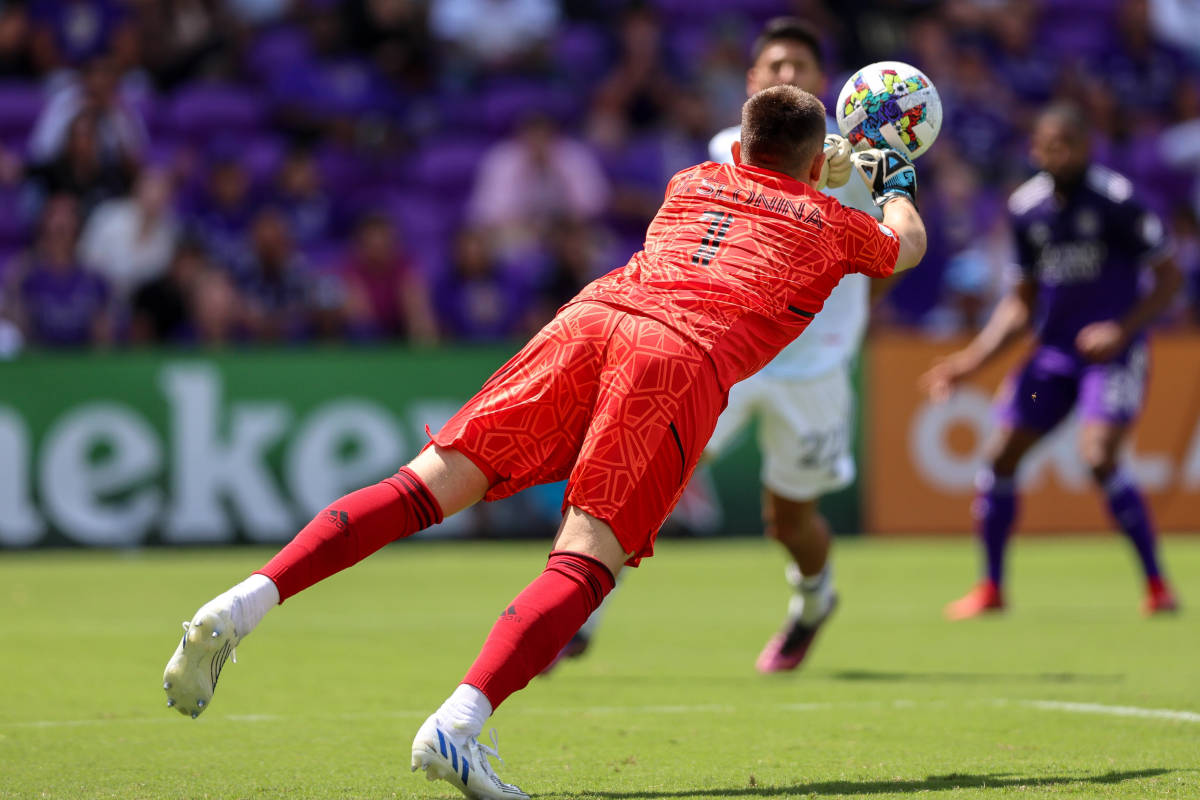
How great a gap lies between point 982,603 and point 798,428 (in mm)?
2738

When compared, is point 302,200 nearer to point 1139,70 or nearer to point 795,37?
point 795,37

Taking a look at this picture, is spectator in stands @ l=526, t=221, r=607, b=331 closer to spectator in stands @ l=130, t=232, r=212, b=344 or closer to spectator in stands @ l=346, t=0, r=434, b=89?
spectator in stands @ l=130, t=232, r=212, b=344

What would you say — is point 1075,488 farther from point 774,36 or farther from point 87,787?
point 87,787

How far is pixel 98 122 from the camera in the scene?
556 inches

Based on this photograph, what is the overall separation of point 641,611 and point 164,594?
2879 mm

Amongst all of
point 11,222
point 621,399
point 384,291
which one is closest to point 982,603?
point 621,399

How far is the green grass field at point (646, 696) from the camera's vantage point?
4418mm

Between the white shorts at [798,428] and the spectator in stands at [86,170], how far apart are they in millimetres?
8846

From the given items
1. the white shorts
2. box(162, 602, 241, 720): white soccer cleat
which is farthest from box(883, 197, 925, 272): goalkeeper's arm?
box(162, 602, 241, 720): white soccer cleat

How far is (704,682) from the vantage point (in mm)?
6434

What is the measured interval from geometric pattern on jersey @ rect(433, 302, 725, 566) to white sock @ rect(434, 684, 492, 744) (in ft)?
1.91

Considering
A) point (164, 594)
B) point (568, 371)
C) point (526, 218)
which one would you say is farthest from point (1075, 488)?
point (568, 371)

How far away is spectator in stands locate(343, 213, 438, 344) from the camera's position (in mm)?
13586

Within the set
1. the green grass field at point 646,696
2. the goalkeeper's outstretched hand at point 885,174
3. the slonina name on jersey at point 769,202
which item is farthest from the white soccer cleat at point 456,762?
the goalkeeper's outstretched hand at point 885,174
